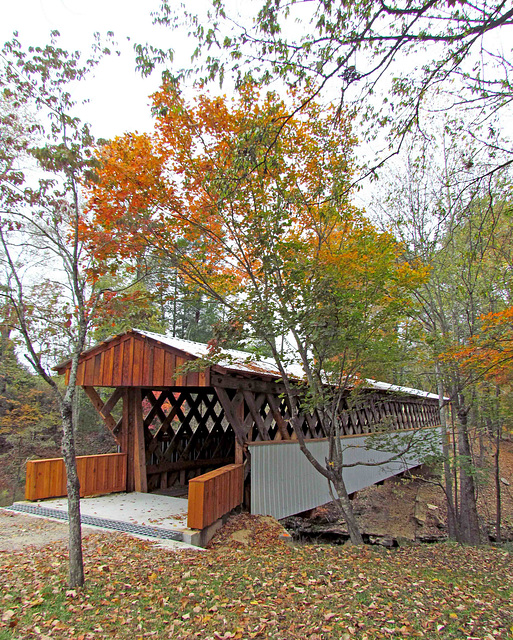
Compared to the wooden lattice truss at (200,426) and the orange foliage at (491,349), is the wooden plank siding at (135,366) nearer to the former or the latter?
the wooden lattice truss at (200,426)

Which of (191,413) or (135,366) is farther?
(191,413)

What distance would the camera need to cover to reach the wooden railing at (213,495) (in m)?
5.44

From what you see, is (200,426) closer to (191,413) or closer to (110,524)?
(191,413)

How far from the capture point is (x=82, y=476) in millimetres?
7547

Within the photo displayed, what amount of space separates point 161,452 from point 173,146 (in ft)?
21.7

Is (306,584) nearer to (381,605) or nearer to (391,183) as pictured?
(381,605)

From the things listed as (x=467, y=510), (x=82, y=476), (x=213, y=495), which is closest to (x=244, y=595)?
(x=213, y=495)

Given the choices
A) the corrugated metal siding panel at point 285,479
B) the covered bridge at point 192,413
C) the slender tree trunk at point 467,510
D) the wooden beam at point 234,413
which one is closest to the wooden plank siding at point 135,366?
the covered bridge at point 192,413

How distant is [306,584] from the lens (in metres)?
3.95

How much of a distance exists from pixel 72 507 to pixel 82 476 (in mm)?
4351

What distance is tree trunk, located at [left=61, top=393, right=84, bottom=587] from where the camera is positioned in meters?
3.60

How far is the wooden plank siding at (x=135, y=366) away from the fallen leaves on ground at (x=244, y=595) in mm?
2379

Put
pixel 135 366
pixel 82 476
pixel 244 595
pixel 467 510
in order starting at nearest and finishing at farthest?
pixel 244 595 → pixel 135 366 → pixel 82 476 → pixel 467 510

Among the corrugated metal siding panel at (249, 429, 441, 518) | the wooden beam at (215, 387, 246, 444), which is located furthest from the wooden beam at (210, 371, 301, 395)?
the corrugated metal siding panel at (249, 429, 441, 518)
